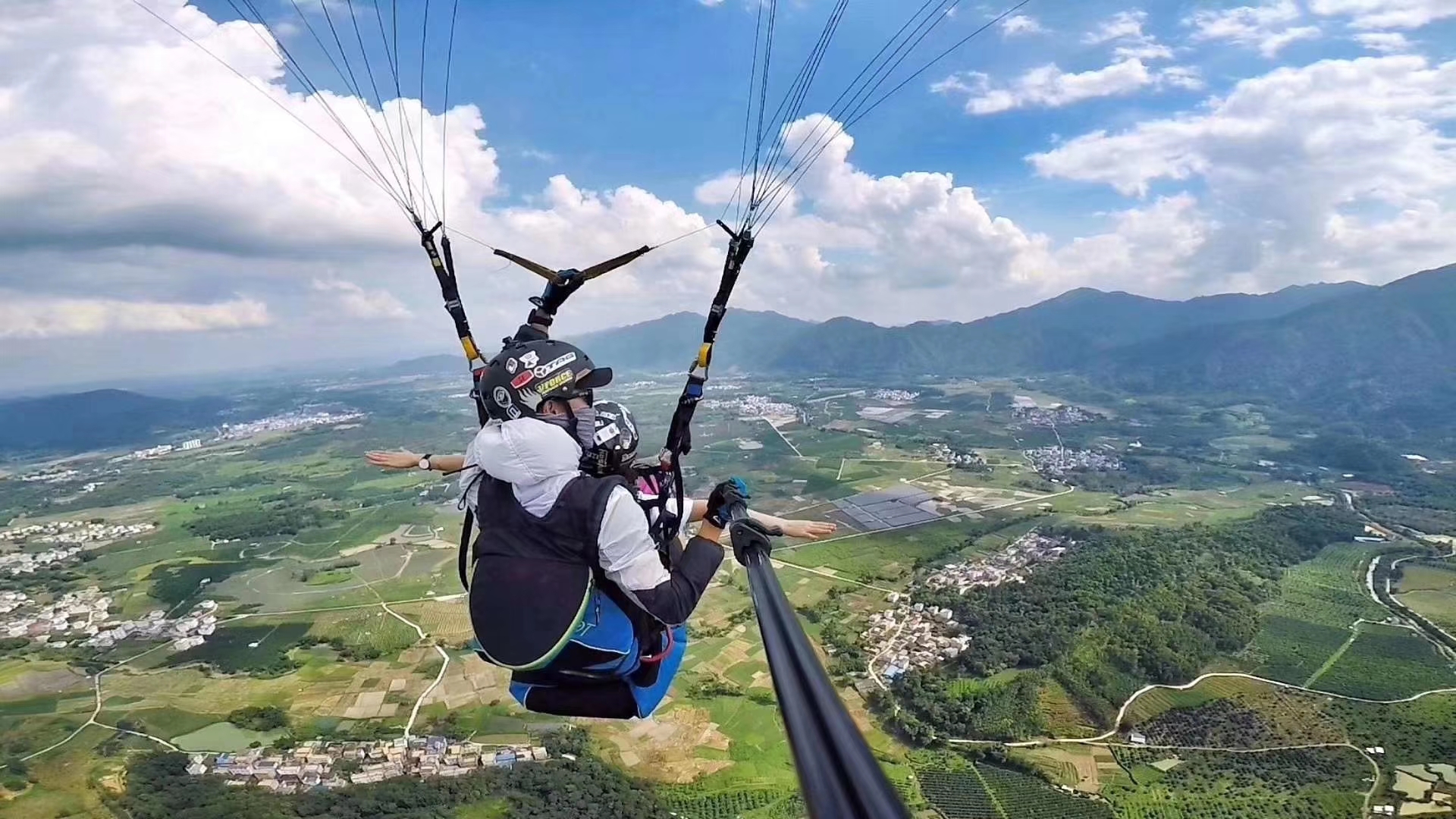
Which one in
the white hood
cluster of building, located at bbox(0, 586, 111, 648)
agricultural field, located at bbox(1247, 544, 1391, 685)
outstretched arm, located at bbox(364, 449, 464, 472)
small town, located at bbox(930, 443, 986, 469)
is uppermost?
the white hood

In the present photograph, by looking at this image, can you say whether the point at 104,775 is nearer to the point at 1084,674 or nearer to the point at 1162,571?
the point at 1084,674

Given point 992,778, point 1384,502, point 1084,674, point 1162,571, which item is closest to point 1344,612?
point 1162,571

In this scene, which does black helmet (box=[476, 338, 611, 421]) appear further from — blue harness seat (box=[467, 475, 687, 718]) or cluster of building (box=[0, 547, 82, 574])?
cluster of building (box=[0, 547, 82, 574])

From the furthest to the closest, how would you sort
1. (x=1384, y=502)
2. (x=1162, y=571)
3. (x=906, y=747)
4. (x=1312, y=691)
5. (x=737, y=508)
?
1. (x=1384, y=502)
2. (x=1162, y=571)
3. (x=1312, y=691)
4. (x=906, y=747)
5. (x=737, y=508)

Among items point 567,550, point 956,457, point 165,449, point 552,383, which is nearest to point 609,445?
point 552,383

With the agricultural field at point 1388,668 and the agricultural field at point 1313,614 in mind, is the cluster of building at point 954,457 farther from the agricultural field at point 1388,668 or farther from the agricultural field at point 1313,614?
the agricultural field at point 1388,668

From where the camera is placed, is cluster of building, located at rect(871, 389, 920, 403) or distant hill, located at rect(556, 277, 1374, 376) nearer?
cluster of building, located at rect(871, 389, 920, 403)

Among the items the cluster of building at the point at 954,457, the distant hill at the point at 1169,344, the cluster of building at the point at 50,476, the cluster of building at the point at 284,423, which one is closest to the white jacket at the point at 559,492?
the cluster of building at the point at 954,457

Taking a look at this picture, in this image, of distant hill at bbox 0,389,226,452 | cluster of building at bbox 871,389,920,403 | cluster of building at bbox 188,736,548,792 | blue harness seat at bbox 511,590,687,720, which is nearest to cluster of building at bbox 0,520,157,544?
cluster of building at bbox 188,736,548,792
